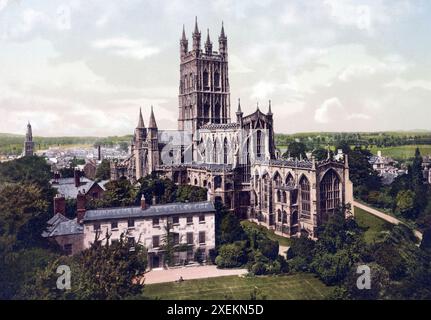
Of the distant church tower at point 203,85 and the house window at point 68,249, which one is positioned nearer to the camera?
the house window at point 68,249

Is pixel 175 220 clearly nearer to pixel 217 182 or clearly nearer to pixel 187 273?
pixel 187 273

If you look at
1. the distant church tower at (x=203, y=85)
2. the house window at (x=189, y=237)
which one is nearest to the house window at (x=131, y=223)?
the house window at (x=189, y=237)

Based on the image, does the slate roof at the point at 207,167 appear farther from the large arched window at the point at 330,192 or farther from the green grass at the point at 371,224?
the green grass at the point at 371,224

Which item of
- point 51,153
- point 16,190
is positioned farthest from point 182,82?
point 16,190

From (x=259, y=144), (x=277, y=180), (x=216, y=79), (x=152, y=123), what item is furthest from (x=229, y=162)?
(x=216, y=79)
